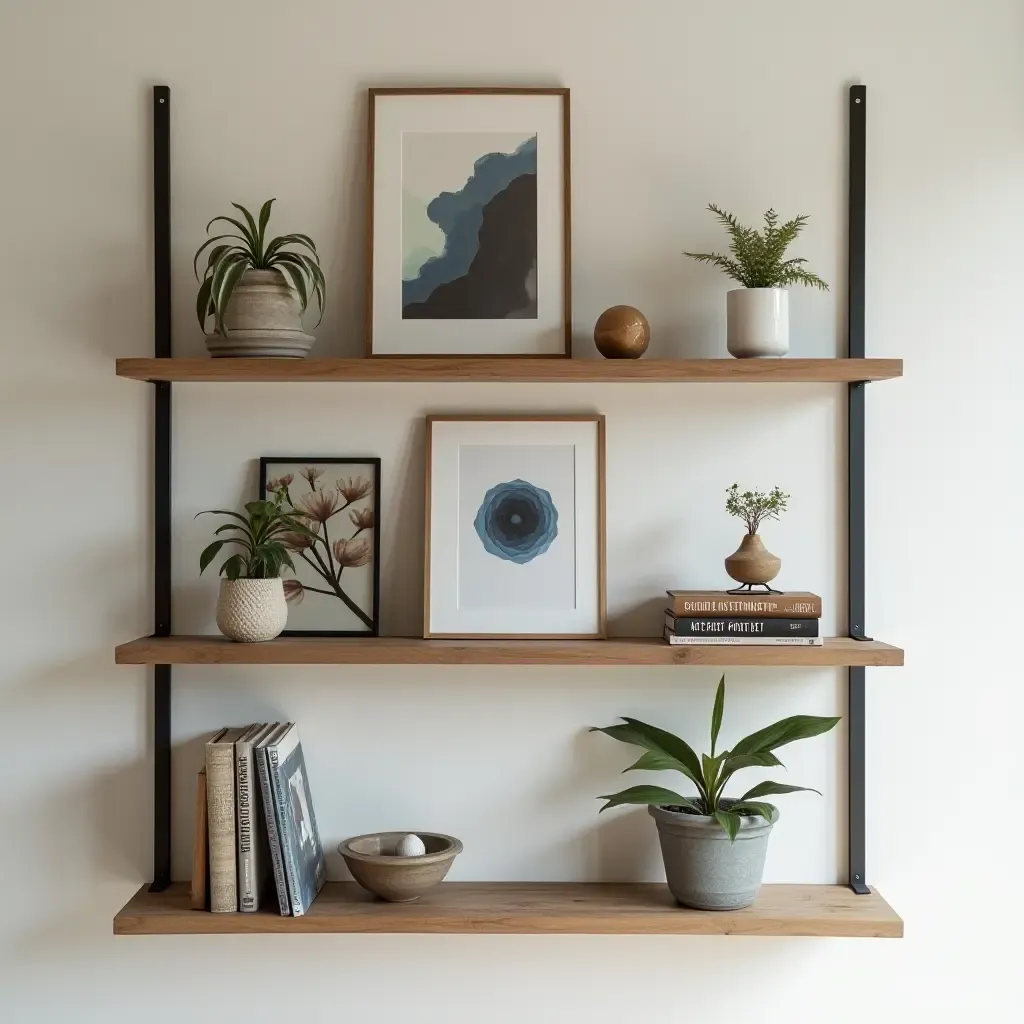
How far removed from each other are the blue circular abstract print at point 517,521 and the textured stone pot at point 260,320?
1.31 feet

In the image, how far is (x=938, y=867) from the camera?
188 cm

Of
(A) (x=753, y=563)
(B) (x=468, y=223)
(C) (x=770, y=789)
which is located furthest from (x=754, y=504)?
(B) (x=468, y=223)

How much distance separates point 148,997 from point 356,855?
1.59 feet

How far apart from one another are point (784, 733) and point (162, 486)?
1090mm

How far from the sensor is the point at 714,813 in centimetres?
173

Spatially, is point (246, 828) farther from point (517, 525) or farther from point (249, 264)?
point (249, 264)

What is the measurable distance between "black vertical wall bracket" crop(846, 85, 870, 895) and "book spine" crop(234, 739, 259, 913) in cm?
98

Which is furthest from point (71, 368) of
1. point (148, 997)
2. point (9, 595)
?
point (148, 997)

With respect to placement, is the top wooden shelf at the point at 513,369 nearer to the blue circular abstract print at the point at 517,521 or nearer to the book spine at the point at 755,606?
the blue circular abstract print at the point at 517,521

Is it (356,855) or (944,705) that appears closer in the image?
(356,855)

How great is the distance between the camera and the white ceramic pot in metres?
1.74

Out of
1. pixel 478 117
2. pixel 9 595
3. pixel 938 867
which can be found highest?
pixel 478 117

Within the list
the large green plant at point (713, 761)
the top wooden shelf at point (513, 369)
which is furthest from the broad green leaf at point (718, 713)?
the top wooden shelf at point (513, 369)

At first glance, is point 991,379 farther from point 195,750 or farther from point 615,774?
point 195,750
